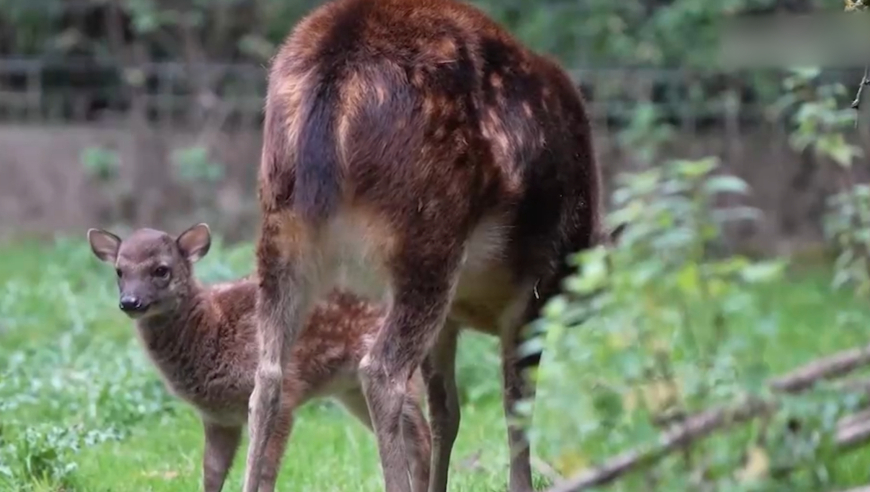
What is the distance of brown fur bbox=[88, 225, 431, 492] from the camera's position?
649 cm

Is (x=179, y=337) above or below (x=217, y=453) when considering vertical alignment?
above

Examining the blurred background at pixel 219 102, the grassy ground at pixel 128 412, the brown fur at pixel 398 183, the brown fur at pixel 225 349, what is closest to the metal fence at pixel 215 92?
the blurred background at pixel 219 102

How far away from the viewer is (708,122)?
1459 centimetres

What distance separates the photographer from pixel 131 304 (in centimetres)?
654

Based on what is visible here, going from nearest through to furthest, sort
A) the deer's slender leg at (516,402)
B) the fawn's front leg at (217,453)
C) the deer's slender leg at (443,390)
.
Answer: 1. the deer's slender leg at (516,402)
2. the deer's slender leg at (443,390)
3. the fawn's front leg at (217,453)

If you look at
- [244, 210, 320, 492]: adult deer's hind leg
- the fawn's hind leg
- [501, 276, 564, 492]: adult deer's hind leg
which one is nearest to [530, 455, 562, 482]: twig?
[501, 276, 564, 492]: adult deer's hind leg

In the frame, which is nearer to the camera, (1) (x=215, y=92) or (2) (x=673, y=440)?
(2) (x=673, y=440)

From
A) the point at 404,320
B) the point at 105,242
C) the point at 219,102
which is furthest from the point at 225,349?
the point at 219,102

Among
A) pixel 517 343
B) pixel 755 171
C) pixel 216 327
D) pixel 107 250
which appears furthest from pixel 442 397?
pixel 755 171

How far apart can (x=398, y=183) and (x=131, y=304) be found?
1.97 m

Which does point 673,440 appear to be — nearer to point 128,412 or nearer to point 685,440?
point 685,440

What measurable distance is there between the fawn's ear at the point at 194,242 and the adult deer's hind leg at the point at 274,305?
1.78m

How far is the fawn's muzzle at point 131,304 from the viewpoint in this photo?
6.52 m

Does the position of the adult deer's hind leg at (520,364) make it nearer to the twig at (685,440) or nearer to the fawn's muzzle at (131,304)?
the fawn's muzzle at (131,304)
